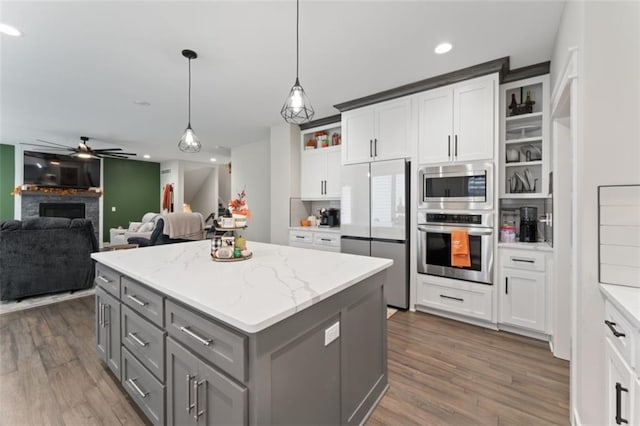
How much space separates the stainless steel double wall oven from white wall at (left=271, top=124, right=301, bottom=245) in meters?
2.20

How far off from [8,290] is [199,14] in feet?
13.7

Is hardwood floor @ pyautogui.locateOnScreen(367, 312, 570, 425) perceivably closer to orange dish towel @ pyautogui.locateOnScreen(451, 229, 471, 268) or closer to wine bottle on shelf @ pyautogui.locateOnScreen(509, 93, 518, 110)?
orange dish towel @ pyautogui.locateOnScreen(451, 229, 471, 268)

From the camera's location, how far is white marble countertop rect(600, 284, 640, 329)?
3.32 feet

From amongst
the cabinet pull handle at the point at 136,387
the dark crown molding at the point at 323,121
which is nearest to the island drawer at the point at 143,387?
the cabinet pull handle at the point at 136,387

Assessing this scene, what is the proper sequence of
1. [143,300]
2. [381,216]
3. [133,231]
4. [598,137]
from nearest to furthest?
[598,137] < [143,300] < [381,216] < [133,231]

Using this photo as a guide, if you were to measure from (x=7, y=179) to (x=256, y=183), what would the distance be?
6663mm

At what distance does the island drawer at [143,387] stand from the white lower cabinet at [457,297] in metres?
2.66

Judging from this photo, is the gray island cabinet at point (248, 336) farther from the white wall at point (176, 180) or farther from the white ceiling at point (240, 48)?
the white wall at point (176, 180)

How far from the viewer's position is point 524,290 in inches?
101

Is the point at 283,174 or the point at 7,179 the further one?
the point at 7,179

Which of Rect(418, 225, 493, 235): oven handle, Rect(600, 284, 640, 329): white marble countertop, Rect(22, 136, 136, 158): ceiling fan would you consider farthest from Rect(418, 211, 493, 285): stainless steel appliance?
Rect(22, 136, 136, 158): ceiling fan

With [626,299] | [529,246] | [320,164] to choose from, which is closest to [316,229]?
[320,164]

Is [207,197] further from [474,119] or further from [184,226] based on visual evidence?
[474,119]

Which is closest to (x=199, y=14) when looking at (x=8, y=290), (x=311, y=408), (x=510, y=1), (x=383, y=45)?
(x=383, y=45)
